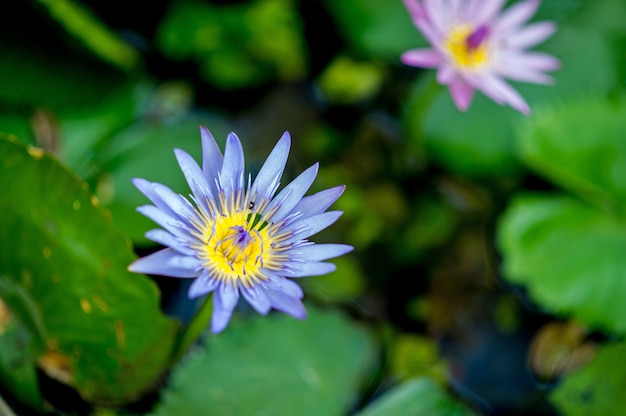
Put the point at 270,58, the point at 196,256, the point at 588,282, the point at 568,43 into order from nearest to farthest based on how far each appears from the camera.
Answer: the point at 196,256, the point at 588,282, the point at 568,43, the point at 270,58

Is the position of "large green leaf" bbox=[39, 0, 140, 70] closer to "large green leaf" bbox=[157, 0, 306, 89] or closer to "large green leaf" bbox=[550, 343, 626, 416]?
"large green leaf" bbox=[157, 0, 306, 89]

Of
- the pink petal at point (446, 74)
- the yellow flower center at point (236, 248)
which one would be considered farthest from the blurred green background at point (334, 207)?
the pink petal at point (446, 74)

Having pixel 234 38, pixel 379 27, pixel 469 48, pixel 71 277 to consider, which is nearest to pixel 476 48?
pixel 469 48

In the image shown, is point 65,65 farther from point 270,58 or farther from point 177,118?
point 270,58

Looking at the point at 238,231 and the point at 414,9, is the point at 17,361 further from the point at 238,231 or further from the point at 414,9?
the point at 414,9

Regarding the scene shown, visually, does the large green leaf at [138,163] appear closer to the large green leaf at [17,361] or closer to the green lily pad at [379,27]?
the large green leaf at [17,361]

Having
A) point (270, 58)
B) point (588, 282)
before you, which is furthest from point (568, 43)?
point (270, 58)

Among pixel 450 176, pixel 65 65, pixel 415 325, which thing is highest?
pixel 450 176
